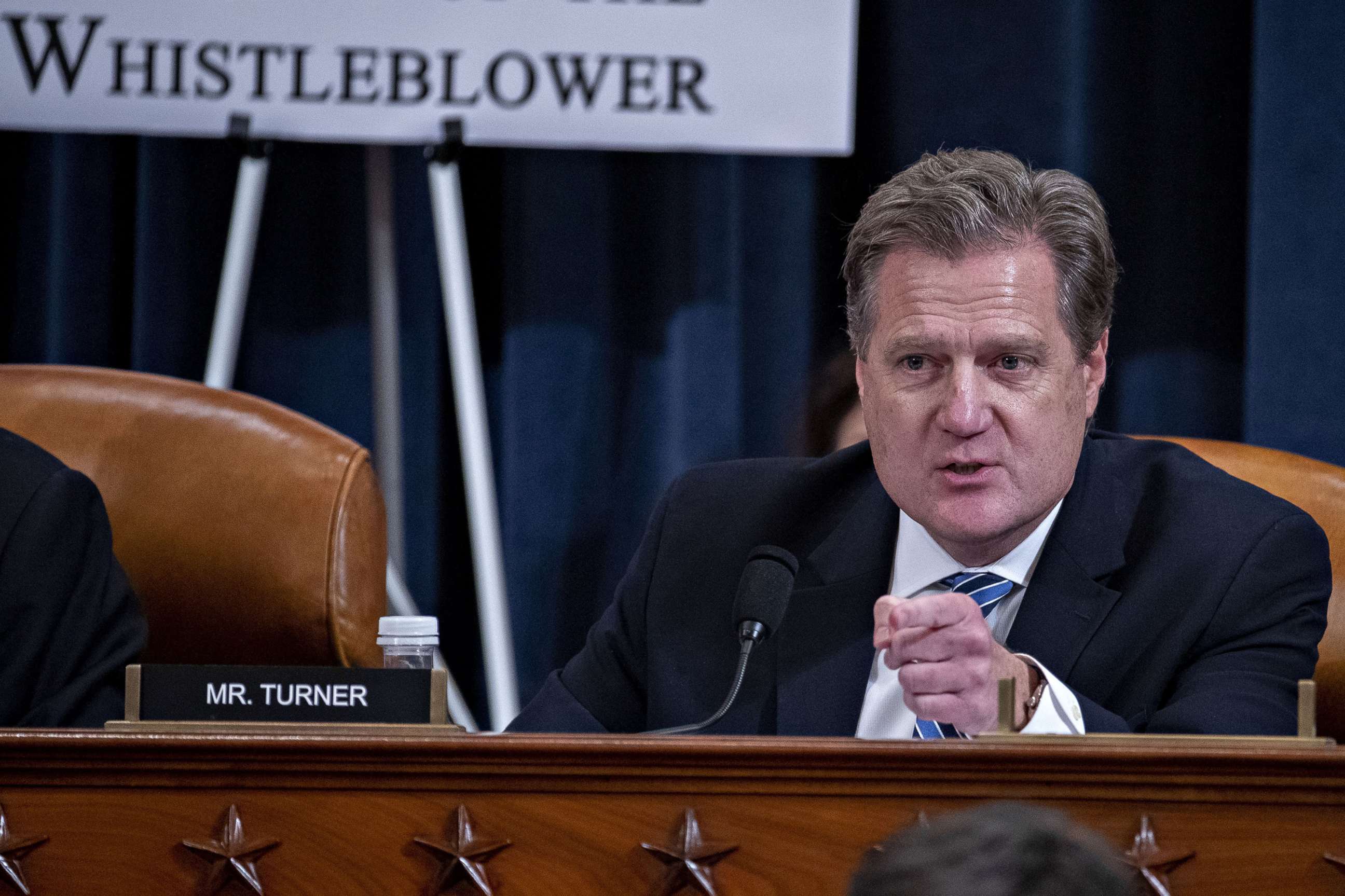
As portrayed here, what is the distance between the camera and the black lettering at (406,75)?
2.31 meters

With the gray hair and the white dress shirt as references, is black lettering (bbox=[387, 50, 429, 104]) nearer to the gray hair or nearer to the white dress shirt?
the gray hair

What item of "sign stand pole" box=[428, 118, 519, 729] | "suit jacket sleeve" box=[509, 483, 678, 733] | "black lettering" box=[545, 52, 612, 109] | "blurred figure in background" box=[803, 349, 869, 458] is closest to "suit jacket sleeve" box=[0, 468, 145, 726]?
"suit jacket sleeve" box=[509, 483, 678, 733]

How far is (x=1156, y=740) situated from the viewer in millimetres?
967

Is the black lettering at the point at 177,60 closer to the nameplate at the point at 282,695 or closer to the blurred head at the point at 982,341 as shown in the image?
the blurred head at the point at 982,341

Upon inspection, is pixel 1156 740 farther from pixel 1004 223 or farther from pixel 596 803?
pixel 1004 223

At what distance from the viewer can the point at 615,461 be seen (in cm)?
276

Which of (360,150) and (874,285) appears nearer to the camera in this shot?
(874,285)

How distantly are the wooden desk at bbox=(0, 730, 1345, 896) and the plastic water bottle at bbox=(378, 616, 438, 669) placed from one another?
0.17 metres

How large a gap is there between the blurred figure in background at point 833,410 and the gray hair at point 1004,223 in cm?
92

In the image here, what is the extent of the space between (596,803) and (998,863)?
601mm

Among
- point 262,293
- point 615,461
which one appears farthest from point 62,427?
point 615,461

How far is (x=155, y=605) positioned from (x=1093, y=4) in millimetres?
1913

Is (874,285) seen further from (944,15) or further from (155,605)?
(944,15)

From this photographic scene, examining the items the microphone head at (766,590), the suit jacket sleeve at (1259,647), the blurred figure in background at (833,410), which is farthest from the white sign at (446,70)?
the microphone head at (766,590)
